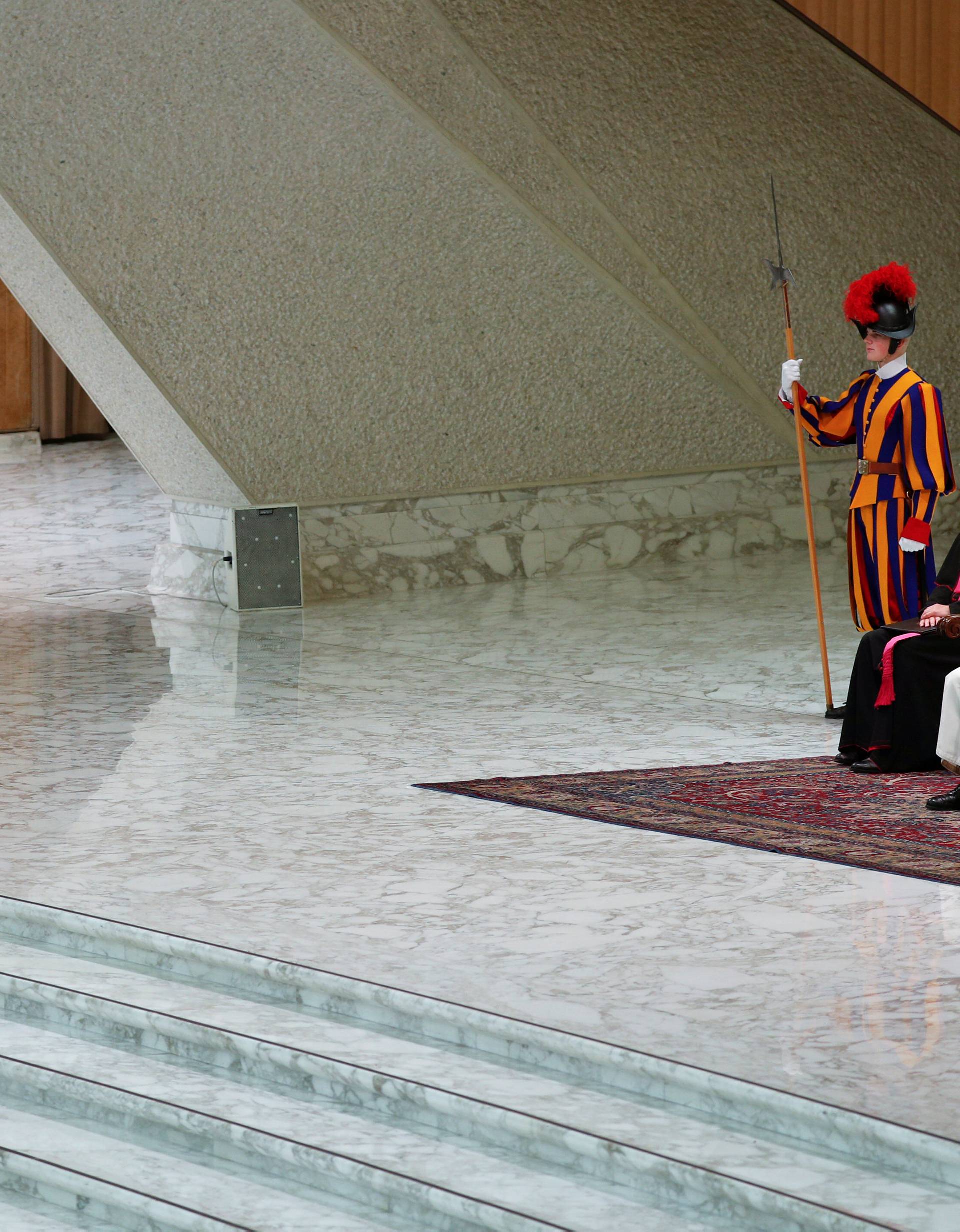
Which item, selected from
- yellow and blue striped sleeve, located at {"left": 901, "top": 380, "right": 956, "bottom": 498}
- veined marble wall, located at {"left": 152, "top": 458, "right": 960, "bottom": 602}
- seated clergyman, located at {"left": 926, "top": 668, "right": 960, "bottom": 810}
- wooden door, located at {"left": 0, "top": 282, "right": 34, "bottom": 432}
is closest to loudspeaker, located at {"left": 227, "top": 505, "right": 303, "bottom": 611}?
veined marble wall, located at {"left": 152, "top": 458, "right": 960, "bottom": 602}

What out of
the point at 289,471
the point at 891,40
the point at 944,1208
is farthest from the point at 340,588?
the point at 944,1208

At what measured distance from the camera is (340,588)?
934 centimetres

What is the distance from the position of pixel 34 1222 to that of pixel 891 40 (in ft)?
18.0

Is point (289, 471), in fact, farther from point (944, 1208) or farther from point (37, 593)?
point (944, 1208)

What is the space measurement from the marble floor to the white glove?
1.02 metres

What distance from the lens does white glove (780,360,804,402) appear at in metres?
6.43

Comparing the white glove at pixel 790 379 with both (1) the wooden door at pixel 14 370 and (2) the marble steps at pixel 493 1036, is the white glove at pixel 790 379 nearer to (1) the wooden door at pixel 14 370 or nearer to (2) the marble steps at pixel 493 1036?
(2) the marble steps at pixel 493 1036

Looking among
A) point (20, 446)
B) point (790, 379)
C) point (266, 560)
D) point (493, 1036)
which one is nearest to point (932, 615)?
point (790, 379)

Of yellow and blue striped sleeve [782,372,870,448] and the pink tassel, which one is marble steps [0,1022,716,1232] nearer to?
the pink tassel

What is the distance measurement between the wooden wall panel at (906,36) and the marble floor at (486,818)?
2136 millimetres

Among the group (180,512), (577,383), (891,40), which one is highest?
(891,40)

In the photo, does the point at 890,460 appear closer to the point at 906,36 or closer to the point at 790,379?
the point at 790,379

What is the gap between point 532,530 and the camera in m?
9.91

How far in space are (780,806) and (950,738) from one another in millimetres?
469
